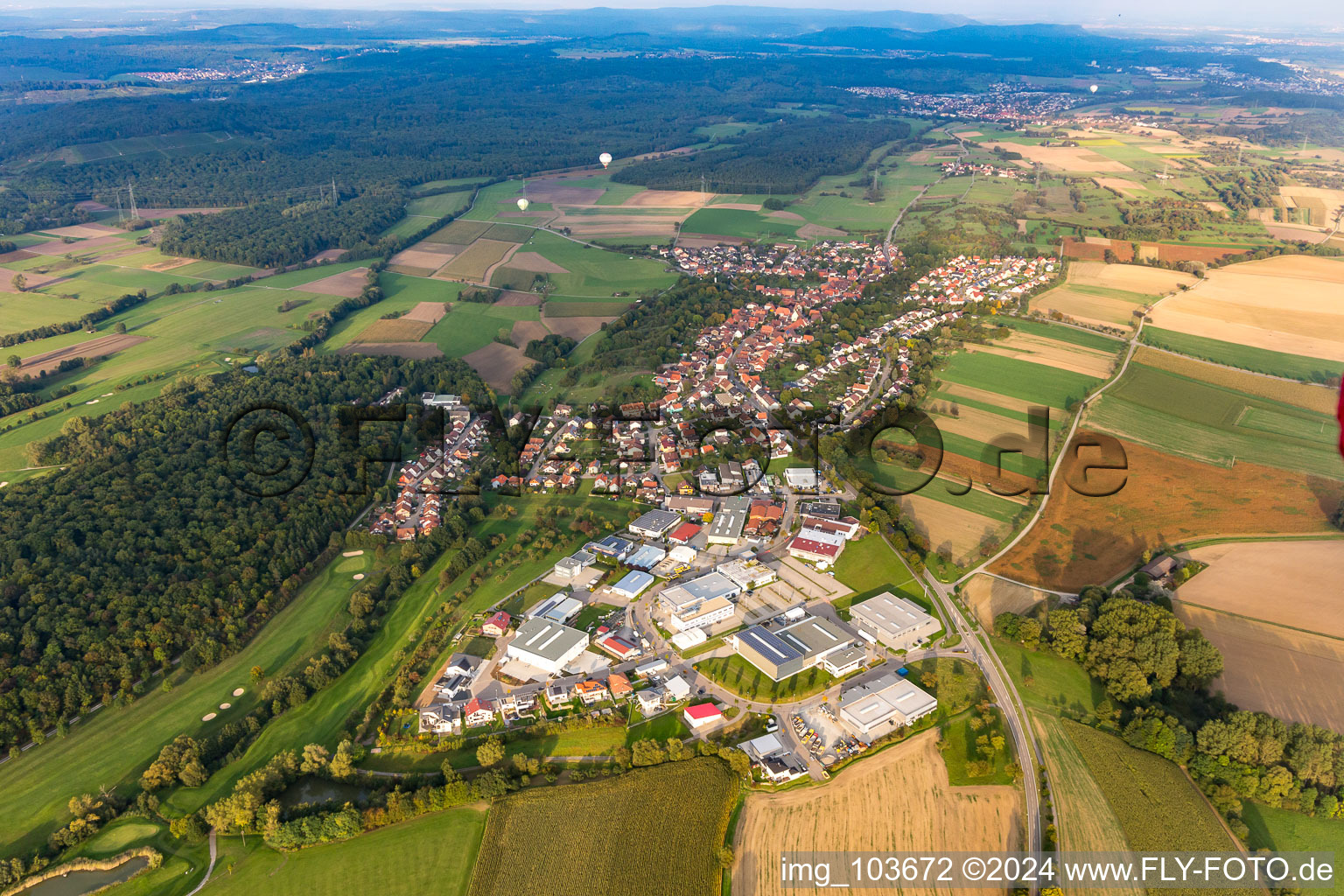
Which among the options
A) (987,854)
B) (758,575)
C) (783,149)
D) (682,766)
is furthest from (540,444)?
(783,149)

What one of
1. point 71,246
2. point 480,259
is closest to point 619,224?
point 480,259

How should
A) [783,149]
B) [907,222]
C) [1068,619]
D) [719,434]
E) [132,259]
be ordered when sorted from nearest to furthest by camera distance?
1. [1068,619]
2. [719,434]
3. [132,259]
4. [907,222]
5. [783,149]

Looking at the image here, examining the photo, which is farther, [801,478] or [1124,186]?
[1124,186]

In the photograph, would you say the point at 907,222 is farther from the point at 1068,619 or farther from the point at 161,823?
the point at 161,823

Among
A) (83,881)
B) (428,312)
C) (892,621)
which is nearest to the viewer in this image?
(83,881)

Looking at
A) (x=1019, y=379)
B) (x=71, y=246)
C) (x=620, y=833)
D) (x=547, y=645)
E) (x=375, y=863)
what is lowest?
(x=375, y=863)

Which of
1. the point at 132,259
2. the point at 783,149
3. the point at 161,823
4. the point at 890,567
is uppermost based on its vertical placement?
the point at 783,149

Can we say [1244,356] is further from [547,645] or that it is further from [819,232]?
[547,645]
